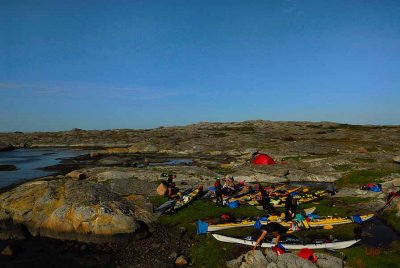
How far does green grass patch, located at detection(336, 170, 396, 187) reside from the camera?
43.8m

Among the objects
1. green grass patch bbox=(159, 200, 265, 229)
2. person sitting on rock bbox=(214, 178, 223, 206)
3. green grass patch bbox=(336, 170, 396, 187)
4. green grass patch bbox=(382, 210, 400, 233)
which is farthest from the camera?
green grass patch bbox=(336, 170, 396, 187)

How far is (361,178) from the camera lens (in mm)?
44906

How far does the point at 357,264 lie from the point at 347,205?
604 inches

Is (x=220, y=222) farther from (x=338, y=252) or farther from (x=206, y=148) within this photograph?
(x=206, y=148)

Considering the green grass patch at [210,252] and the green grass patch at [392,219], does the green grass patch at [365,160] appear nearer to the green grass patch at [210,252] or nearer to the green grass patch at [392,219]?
the green grass patch at [392,219]

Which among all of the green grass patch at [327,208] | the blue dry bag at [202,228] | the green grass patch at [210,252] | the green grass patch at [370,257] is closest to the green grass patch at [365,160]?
the green grass patch at [327,208]

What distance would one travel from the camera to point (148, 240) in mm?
26688

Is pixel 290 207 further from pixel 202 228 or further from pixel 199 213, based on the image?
pixel 199 213


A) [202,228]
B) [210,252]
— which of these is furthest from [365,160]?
[210,252]

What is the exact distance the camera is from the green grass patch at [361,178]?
4375 centimetres

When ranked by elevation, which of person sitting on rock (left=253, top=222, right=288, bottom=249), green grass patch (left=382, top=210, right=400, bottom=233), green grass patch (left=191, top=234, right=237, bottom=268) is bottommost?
green grass patch (left=191, top=234, right=237, bottom=268)

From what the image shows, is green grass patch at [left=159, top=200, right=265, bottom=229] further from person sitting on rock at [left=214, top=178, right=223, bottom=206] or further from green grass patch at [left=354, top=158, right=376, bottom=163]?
green grass patch at [left=354, top=158, right=376, bottom=163]

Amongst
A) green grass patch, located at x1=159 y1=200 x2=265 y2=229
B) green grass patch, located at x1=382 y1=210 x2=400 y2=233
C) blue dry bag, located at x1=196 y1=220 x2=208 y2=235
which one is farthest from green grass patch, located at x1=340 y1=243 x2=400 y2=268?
green grass patch, located at x1=159 y1=200 x2=265 y2=229

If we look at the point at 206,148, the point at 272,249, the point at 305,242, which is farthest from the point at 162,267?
the point at 206,148
